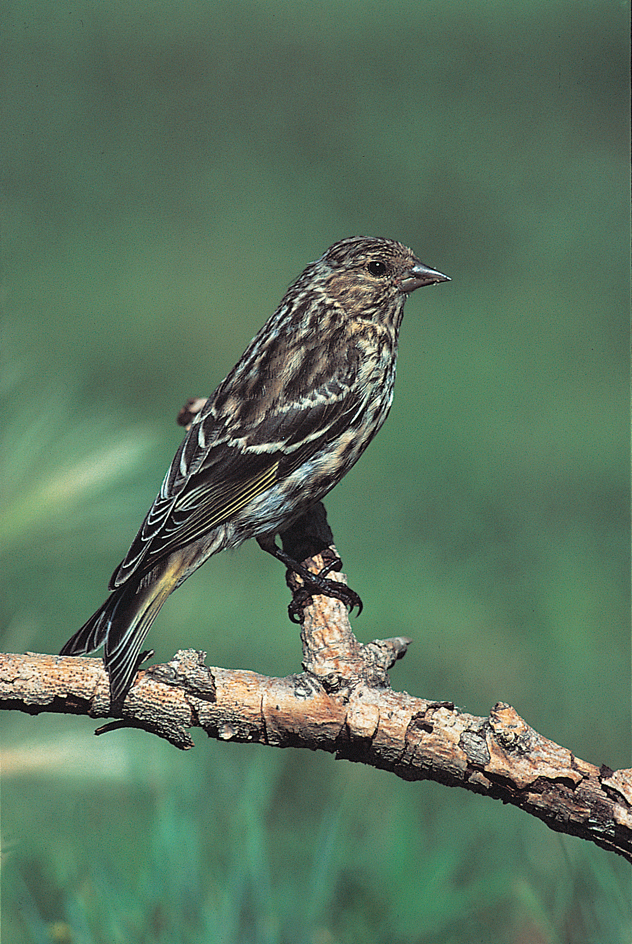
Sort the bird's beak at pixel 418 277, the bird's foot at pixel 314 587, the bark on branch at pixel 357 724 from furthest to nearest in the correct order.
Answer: the bird's beak at pixel 418 277 → the bird's foot at pixel 314 587 → the bark on branch at pixel 357 724

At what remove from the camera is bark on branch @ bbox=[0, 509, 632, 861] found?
4.40 ft

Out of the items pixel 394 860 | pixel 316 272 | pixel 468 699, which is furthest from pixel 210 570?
pixel 394 860

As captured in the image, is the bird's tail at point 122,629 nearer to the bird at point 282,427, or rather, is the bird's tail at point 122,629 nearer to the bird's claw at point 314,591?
the bird at point 282,427

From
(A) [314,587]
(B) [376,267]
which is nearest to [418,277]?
(B) [376,267]

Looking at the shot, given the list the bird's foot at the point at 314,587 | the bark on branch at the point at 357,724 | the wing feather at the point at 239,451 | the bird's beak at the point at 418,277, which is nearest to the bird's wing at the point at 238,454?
the wing feather at the point at 239,451

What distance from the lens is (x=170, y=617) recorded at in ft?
12.2

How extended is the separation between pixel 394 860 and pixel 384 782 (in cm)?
95

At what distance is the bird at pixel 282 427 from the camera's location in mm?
1881

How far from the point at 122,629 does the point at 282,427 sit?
23.4 inches

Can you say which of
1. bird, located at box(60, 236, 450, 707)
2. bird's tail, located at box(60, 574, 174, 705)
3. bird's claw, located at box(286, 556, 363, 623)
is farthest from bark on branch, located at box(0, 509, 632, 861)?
bird's claw, located at box(286, 556, 363, 623)

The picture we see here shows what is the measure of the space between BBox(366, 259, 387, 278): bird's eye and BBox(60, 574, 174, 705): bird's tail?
35.4 inches

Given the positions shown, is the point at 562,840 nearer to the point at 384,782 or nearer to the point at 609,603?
the point at 384,782

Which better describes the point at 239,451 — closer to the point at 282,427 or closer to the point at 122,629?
the point at 282,427

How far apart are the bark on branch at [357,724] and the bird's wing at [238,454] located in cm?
48
